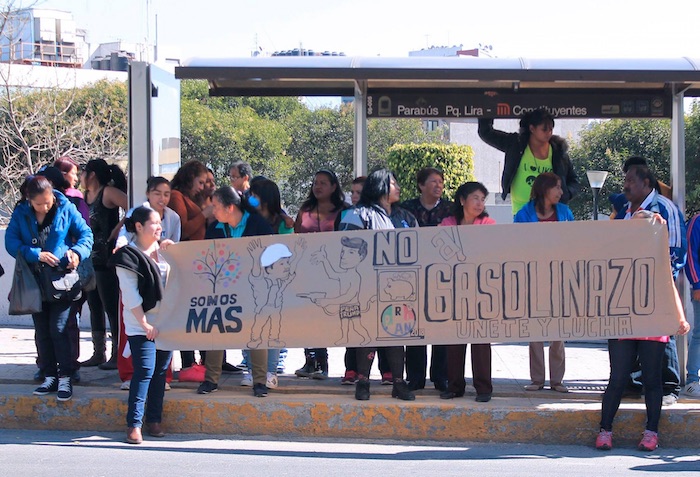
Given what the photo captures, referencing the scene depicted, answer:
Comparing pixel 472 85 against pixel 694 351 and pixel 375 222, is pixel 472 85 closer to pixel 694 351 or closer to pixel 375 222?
pixel 375 222

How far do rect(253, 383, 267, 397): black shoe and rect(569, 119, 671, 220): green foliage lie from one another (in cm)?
1533

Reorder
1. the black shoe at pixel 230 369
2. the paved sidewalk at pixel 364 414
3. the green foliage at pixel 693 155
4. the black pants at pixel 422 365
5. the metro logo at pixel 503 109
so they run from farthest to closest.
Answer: the green foliage at pixel 693 155 < the metro logo at pixel 503 109 < the black shoe at pixel 230 369 < the black pants at pixel 422 365 < the paved sidewalk at pixel 364 414

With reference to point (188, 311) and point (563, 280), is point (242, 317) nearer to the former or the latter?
point (188, 311)

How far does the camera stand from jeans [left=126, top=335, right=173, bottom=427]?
6.52 m

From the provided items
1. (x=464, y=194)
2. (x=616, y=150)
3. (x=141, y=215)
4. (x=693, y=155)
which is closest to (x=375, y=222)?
(x=464, y=194)

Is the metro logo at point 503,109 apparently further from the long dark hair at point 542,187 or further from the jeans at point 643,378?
the jeans at point 643,378

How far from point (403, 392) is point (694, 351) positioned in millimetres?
2380

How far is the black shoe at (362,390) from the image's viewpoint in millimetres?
6957

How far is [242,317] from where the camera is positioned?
6.88 meters

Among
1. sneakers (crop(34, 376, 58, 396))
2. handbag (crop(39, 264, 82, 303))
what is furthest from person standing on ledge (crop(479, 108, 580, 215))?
sneakers (crop(34, 376, 58, 396))

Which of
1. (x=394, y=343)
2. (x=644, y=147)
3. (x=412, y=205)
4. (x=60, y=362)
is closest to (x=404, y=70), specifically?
(x=412, y=205)

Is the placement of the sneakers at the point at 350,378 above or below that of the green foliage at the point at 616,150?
below

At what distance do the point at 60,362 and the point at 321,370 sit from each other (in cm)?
229

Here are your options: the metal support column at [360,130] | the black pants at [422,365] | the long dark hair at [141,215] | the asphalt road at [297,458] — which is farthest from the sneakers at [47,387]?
the metal support column at [360,130]
